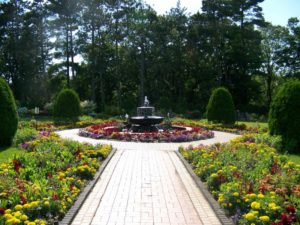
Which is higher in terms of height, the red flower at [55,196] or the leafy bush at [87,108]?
the leafy bush at [87,108]

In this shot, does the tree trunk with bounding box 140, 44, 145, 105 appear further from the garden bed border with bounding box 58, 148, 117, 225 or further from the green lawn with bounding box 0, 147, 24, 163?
the garden bed border with bounding box 58, 148, 117, 225

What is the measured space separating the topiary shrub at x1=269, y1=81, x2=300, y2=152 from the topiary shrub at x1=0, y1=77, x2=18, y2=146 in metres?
9.42

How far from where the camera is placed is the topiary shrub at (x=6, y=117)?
13.5 m

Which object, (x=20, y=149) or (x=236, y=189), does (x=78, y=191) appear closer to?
(x=236, y=189)

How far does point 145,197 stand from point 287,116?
755 centimetres

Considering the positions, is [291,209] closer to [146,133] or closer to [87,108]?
[146,133]

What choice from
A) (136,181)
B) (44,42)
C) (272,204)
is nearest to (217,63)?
(44,42)

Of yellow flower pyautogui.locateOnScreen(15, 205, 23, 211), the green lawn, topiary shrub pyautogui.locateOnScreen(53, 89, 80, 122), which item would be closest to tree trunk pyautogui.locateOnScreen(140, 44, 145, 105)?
topiary shrub pyautogui.locateOnScreen(53, 89, 80, 122)

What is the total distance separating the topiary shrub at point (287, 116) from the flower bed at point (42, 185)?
6827 millimetres

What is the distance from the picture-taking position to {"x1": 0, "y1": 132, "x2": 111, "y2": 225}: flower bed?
5297 millimetres

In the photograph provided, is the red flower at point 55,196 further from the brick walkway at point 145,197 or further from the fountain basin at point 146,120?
the fountain basin at point 146,120

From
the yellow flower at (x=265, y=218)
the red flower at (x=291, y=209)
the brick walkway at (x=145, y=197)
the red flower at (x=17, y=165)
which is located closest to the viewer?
the yellow flower at (x=265, y=218)

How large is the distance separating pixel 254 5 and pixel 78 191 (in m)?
36.0

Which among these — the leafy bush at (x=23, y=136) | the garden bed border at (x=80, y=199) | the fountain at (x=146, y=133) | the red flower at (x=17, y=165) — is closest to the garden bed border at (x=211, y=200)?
the garden bed border at (x=80, y=199)
